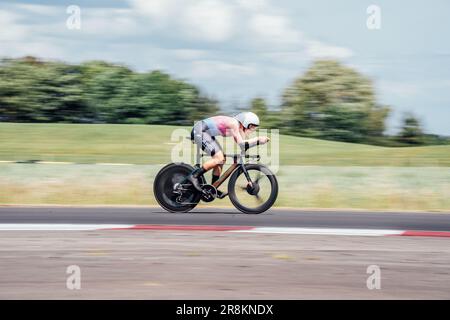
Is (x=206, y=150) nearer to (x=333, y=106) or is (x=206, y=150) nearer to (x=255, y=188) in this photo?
(x=255, y=188)

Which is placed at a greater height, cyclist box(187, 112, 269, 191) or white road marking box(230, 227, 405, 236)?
cyclist box(187, 112, 269, 191)

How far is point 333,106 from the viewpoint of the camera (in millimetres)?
81938

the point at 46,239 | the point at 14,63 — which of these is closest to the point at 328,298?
the point at 46,239

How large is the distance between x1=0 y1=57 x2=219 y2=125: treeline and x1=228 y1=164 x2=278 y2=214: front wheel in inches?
2378

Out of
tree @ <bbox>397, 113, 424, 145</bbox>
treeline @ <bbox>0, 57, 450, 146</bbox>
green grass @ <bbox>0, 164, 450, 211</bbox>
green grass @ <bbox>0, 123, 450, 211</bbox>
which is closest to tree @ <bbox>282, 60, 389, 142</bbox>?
treeline @ <bbox>0, 57, 450, 146</bbox>

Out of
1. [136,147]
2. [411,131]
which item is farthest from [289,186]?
[411,131]

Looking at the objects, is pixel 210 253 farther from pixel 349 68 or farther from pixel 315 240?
pixel 349 68

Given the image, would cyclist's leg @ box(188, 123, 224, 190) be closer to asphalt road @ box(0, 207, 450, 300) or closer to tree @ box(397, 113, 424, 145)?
asphalt road @ box(0, 207, 450, 300)

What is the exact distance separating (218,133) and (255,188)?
0.96 meters

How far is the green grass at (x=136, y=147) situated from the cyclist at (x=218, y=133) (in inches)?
1121

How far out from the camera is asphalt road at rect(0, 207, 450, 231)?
11938 mm

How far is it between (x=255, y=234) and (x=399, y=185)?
34.9 feet

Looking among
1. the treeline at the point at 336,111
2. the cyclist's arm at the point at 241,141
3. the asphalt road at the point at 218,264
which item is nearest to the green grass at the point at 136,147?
the treeline at the point at 336,111

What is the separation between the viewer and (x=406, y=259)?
29.1ft
